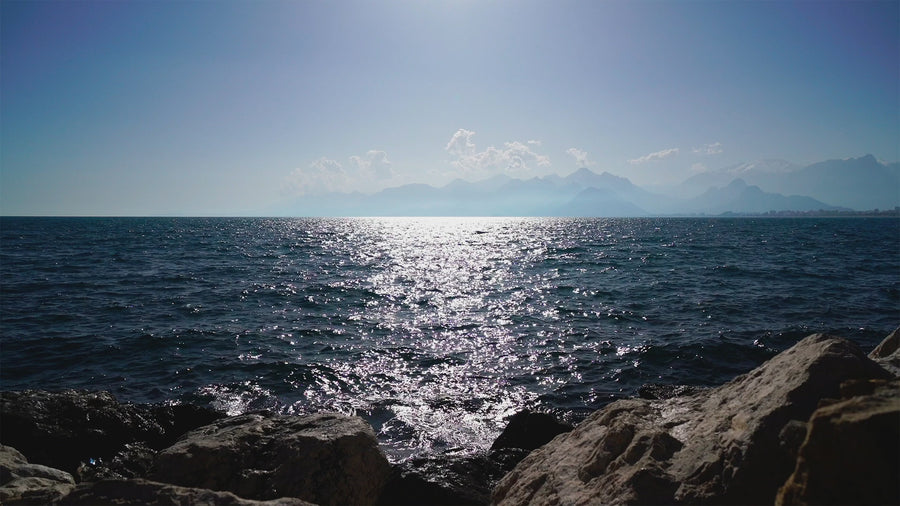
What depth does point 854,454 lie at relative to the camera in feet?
8.19

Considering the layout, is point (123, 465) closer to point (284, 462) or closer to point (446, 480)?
point (284, 462)

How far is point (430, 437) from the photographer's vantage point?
10531mm

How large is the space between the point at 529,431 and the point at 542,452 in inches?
108

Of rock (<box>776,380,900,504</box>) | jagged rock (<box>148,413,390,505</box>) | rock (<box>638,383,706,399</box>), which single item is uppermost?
rock (<box>776,380,900,504</box>)

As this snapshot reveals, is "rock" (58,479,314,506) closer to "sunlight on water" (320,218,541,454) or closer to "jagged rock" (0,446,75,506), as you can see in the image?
"jagged rock" (0,446,75,506)

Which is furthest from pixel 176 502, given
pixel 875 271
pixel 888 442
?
pixel 875 271

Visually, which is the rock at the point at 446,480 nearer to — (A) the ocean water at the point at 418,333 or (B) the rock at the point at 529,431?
(B) the rock at the point at 529,431

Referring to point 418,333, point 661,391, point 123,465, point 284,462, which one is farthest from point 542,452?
point 418,333

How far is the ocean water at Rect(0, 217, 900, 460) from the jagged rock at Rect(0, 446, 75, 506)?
5.44 meters

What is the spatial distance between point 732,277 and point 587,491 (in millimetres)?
31376

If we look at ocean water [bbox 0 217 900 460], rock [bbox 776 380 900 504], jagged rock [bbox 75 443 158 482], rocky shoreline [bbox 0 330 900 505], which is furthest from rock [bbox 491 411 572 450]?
rock [bbox 776 380 900 504]

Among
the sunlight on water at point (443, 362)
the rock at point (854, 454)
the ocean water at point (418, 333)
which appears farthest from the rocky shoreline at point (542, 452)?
the ocean water at point (418, 333)

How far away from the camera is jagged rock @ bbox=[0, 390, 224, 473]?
8.08 metres

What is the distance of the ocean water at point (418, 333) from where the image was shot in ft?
41.7
